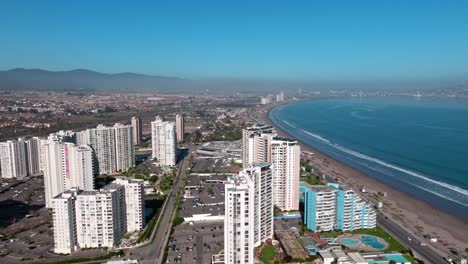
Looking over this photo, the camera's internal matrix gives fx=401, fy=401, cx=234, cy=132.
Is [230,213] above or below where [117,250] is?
above

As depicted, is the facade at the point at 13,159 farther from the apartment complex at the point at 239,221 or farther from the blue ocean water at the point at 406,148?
the blue ocean water at the point at 406,148

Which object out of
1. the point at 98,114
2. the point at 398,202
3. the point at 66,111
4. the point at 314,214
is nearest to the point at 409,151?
the point at 398,202

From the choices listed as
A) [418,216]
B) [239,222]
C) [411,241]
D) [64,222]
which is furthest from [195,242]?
[418,216]

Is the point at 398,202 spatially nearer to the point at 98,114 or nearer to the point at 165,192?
the point at 165,192

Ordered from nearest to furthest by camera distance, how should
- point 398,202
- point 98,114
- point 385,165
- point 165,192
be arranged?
point 398,202
point 165,192
point 385,165
point 98,114

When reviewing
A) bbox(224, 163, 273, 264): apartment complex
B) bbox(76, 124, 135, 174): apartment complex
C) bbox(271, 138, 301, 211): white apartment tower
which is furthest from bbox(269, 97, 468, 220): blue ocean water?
bbox(76, 124, 135, 174): apartment complex

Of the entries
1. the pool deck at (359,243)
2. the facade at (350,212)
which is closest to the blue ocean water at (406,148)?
the facade at (350,212)
